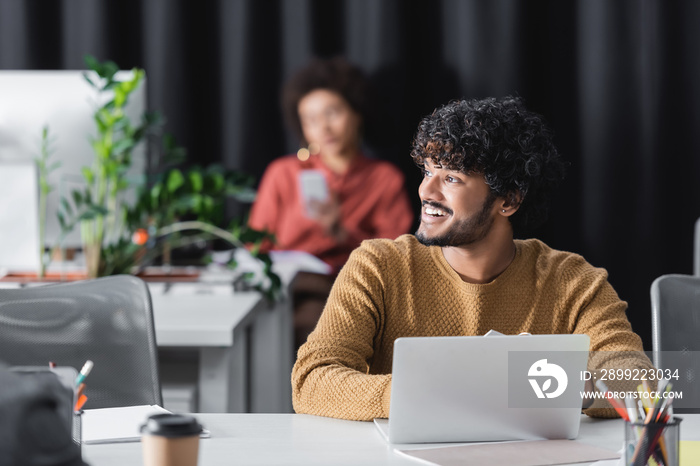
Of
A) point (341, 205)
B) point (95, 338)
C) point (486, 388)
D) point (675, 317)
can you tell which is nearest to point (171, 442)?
point (486, 388)

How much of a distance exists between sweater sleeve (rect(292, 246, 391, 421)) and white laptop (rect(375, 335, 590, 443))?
127 mm

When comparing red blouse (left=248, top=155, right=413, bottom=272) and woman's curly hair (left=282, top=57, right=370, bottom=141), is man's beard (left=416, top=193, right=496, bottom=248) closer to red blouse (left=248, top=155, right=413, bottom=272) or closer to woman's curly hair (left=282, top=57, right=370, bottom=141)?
red blouse (left=248, top=155, right=413, bottom=272)

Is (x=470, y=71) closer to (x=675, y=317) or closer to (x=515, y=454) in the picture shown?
(x=675, y=317)

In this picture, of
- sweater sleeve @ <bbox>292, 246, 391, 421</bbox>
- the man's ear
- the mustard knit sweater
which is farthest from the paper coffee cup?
the man's ear

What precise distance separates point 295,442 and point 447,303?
17.7 inches

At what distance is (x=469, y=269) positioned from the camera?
55.9 inches

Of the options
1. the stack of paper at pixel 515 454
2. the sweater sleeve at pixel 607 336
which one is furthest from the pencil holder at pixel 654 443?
the sweater sleeve at pixel 607 336

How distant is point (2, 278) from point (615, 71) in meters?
2.47

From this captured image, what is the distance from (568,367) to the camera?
99cm

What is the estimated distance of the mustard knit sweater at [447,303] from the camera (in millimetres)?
1330

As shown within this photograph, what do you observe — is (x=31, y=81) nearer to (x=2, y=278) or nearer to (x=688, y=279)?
(x=2, y=278)

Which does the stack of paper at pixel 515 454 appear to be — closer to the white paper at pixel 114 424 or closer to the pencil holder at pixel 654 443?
the pencil holder at pixel 654 443

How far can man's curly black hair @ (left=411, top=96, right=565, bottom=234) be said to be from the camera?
1.38 meters

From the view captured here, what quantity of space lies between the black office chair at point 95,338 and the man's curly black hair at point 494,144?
543 millimetres
